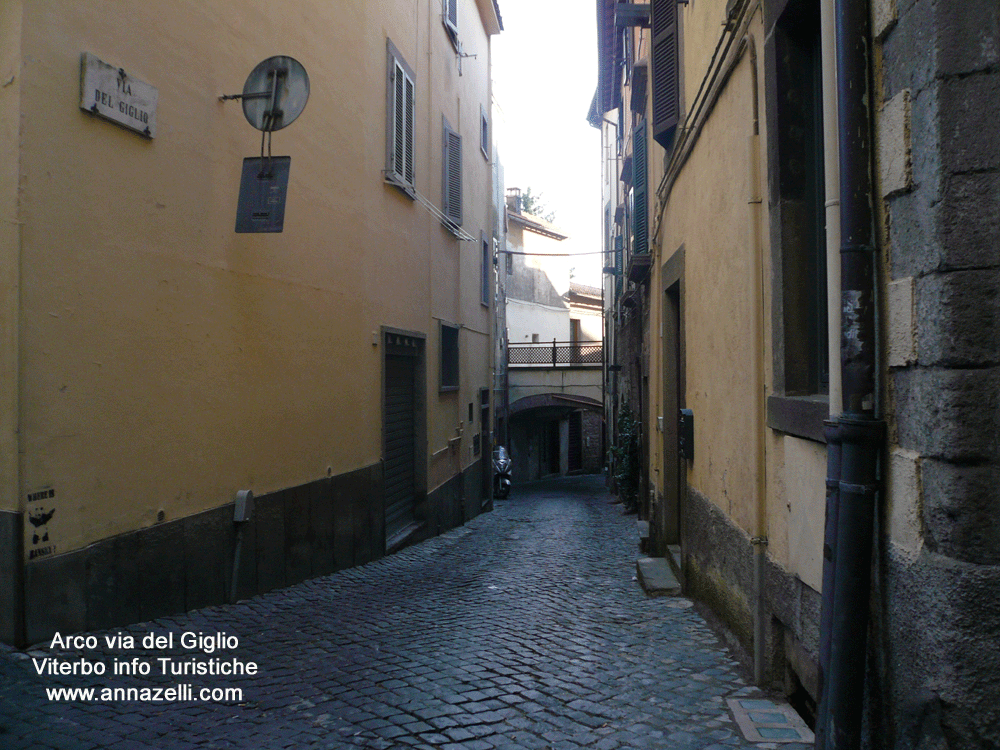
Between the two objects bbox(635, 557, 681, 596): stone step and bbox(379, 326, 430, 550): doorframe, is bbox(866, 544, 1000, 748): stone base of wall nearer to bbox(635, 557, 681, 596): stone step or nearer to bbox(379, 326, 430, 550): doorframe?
bbox(635, 557, 681, 596): stone step

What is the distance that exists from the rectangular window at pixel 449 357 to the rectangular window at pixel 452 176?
1.76 meters

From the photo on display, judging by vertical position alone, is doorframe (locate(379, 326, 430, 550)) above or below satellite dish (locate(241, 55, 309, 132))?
below

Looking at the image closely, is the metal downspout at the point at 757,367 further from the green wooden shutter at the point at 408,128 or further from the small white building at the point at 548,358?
the small white building at the point at 548,358

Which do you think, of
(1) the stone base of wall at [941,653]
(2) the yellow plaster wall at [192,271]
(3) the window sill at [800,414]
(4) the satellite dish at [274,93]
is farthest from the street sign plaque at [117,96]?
(1) the stone base of wall at [941,653]

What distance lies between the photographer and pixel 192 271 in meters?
5.34

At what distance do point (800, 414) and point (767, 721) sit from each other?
4.28 feet

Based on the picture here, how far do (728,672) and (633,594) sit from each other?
Result: 2.43 metres

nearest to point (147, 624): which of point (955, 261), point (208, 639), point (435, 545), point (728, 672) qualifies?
point (208, 639)

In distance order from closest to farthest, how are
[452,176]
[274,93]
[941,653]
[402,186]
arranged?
1. [941,653]
2. [274,93]
3. [402,186]
4. [452,176]

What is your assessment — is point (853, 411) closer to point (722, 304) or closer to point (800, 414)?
point (800, 414)

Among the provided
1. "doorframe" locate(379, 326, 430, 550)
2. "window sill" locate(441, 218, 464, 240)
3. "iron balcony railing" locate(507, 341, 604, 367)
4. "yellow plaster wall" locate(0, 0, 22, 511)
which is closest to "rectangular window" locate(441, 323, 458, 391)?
"doorframe" locate(379, 326, 430, 550)

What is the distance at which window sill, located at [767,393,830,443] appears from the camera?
9.86 feet

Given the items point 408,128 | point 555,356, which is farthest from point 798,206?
point 555,356

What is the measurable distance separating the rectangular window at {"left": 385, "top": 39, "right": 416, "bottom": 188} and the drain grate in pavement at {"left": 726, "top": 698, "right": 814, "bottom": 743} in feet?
23.6
